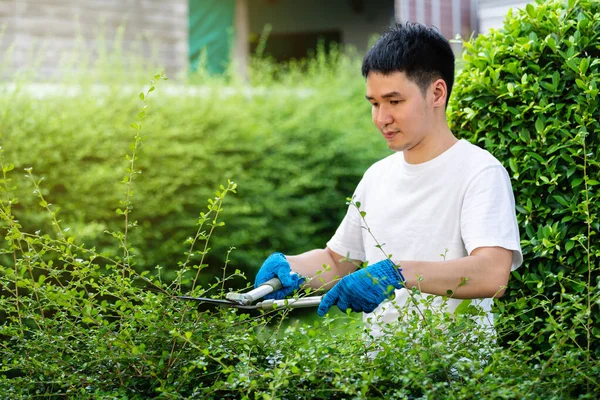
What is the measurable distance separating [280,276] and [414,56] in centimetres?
79

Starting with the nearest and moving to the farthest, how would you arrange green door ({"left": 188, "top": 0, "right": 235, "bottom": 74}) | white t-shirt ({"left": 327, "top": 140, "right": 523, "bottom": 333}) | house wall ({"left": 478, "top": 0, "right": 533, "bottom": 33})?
white t-shirt ({"left": 327, "top": 140, "right": 523, "bottom": 333}), house wall ({"left": 478, "top": 0, "right": 533, "bottom": 33}), green door ({"left": 188, "top": 0, "right": 235, "bottom": 74})

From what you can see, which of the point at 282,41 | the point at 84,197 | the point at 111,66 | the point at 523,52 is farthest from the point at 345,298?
the point at 282,41

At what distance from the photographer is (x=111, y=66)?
736cm

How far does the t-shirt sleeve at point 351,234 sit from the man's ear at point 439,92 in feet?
1.32

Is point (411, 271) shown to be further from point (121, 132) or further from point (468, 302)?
point (121, 132)

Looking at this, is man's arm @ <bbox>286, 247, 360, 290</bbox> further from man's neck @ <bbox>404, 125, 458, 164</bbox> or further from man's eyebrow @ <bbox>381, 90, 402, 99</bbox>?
man's eyebrow @ <bbox>381, 90, 402, 99</bbox>

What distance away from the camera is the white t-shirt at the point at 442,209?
7.91 feet

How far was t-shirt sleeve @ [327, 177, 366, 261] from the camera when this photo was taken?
2.91m

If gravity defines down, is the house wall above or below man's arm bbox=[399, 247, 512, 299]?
above

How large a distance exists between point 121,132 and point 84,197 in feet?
2.02

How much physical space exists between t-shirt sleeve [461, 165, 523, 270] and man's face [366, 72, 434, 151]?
0.25m

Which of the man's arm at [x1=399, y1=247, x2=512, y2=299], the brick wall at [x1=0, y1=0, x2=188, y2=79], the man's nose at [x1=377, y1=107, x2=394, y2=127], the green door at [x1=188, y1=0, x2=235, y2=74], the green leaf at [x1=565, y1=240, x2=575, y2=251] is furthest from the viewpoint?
the green door at [x1=188, y1=0, x2=235, y2=74]

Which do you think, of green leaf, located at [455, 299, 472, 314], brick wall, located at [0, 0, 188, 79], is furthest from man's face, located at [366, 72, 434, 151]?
brick wall, located at [0, 0, 188, 79]

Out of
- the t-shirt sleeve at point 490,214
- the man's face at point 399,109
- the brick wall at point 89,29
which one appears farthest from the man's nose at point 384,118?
the brick wall at point 89,29
